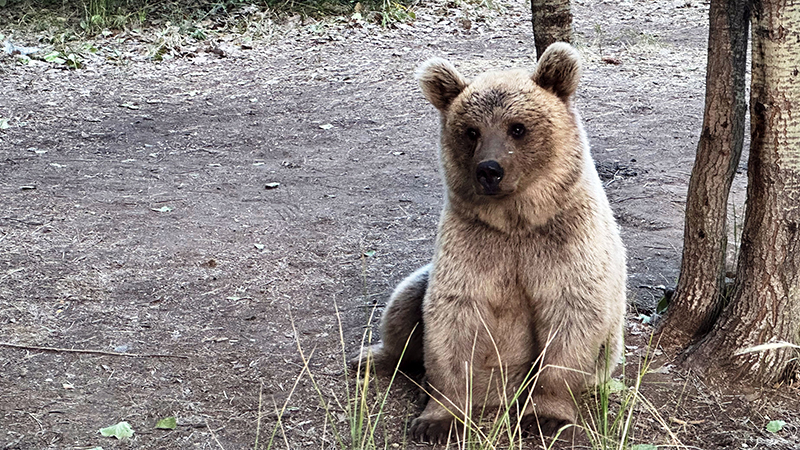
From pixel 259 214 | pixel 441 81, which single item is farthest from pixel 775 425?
pixel 259 214

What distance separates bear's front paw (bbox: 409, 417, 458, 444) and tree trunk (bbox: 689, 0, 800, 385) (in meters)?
1.29

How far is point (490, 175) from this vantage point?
3.26 metres

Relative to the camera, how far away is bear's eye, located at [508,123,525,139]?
3418 millimetres

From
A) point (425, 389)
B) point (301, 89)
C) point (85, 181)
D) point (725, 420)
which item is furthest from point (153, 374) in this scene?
point (301, 89)

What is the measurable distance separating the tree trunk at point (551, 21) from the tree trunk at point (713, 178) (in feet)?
5.14

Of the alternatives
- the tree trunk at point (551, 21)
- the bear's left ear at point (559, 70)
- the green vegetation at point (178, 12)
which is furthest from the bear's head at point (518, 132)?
the green vegetation at point (178, 12)

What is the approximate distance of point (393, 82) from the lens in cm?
934

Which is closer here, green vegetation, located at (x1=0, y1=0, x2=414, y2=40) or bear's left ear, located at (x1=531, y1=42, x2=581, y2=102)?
bear's left ear, located at (x1=531, y1=42, x2=581, y2=102)

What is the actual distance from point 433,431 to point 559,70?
1580mm

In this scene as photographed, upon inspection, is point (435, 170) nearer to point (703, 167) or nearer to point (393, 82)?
point (393, 82)

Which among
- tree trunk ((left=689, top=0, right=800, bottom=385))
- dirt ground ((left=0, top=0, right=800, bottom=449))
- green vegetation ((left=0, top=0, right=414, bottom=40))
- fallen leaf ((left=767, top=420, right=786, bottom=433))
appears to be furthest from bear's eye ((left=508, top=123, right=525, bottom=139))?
green vegetation ((left=0, top=0, right=414, bottom=40))

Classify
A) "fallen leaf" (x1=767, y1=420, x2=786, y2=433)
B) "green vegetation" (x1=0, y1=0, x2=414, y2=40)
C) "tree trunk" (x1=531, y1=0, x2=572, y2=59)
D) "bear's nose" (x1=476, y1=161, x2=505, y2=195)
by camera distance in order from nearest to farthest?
1. "bear's nose" (x1=476, y1=161, x2=505, y2=195)
2. "fallen leaf" (x1=767, y1=420, x2=786, y2=433)
3. "tree trunk" (x1=531, y1=0, x2=572, y2=59)
4. "green vegetation" (x1=0, y1=0, x2=414, y2=40)

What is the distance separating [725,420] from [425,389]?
51.6 inches

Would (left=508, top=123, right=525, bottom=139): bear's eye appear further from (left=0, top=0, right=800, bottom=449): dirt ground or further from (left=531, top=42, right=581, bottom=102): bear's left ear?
(left=0, top=0, right=800, bottom=449): dirt ground
